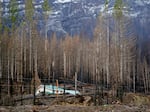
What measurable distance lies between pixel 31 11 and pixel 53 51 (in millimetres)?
14921

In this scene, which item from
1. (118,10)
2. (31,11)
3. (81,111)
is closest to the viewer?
(81,111)

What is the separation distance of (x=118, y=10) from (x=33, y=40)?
12333 mm

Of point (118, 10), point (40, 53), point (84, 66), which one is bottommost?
point (84, 66)

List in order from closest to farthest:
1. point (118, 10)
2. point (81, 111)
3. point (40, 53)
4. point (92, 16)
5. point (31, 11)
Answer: point (81, 111) → point (118, 10) → point (31, 11) → point (40, 53) → point (92, 16)

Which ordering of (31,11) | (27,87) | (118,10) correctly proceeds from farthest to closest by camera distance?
1. (31,11)
2. (118,10)
3. (27,87)

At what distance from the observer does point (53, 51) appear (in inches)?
2191

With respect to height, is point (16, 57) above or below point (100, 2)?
below

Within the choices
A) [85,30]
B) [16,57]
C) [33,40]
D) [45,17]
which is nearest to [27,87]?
[16,57]

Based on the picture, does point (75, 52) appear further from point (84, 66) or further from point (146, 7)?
point (146, 7)

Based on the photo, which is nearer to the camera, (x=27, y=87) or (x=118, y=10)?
(x=27, y=87)

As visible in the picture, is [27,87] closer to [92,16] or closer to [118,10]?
[118,10]

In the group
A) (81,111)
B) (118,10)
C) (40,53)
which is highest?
(118,10)

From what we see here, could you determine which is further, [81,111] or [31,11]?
[31,11]

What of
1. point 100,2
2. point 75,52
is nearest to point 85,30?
point 100,2
